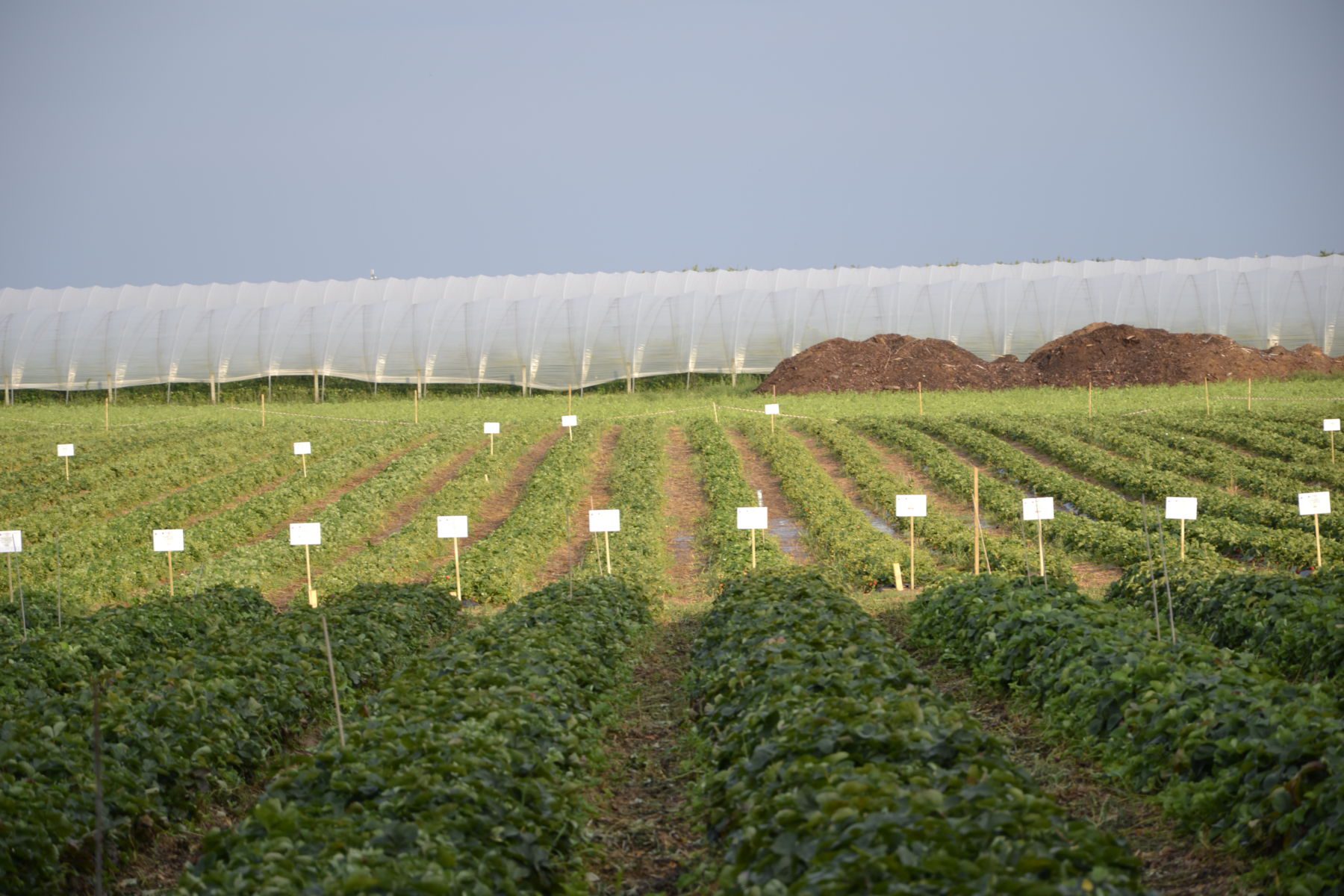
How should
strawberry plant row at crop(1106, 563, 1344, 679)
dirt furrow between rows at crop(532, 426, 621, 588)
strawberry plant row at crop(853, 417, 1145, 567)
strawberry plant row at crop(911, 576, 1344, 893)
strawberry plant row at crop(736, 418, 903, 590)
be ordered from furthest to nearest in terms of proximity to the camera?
dirt furrow between rows at crop(532, 426, 621, 588) → strawberry plant row at crop(853, 417, 1145, 567) → strawberry plant row at crop(736, 418, 903, 590) → strawberry plant row at crop(1106, 563, 1344, 679) → strawberry plant row at crop(911, 576, 1344, 893)

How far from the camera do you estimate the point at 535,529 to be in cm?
2153

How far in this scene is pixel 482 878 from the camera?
5.79 m

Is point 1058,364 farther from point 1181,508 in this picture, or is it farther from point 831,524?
point 1181,508

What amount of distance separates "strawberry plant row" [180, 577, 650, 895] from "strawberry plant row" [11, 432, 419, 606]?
1045cm

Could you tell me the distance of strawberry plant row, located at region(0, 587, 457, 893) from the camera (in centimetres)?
696

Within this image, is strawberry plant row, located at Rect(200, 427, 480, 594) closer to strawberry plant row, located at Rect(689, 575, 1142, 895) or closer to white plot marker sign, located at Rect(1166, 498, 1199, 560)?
strawberry plant row, located at Rect(689, 575, 1142, 895)

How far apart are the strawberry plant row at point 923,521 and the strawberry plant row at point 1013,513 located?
1.28 ft

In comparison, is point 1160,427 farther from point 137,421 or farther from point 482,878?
point 137,421

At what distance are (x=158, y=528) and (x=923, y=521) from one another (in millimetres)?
13963

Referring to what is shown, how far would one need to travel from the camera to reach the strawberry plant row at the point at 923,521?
18047 millimetres

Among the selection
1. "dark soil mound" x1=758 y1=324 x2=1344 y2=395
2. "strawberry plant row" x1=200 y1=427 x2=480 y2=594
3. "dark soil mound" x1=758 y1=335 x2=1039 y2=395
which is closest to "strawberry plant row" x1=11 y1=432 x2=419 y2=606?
"strawberry plant row" x1=200 y1=427 x2=480 y2=594

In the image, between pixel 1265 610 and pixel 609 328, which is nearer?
pixel 1265 610

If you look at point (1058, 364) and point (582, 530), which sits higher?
point (1058, 364)

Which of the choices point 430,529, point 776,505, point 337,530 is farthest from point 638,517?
point 337,530
